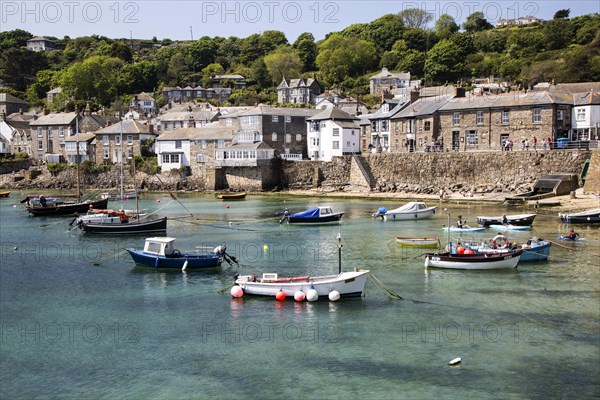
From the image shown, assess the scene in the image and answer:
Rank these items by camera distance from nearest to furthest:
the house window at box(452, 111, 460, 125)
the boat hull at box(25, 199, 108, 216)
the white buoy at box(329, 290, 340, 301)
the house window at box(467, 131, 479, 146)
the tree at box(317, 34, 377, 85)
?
the white buoy at box(329, 290, 340, 301) < the boat hull at box(25, 199, 108, 216) < the house window at box(467, 131, 479, 146) < the house window at box(452, 111, 460, 125) < the tree at box(317, 34, 377, 85)

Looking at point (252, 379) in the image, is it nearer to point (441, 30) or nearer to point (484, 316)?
point (484, 316)

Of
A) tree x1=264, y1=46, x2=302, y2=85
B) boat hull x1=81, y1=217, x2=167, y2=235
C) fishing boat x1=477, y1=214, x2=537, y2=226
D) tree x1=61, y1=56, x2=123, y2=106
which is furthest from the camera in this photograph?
tree x1=264, y1=46, x2=302, y2=85

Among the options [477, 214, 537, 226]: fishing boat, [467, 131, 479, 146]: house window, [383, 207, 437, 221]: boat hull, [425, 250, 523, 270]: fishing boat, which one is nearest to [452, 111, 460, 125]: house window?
[467, 131, 479, 146]: house window

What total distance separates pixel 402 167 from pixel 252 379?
52715 millimetres

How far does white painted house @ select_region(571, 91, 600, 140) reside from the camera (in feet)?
199

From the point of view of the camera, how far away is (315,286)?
26812mm

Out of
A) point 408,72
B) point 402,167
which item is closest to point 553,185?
point 402,167

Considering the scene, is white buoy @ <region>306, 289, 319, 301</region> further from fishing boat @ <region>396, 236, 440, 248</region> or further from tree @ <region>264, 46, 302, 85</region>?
tree @ <region>264, 46, 302, 85</region>

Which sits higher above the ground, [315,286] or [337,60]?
[337,60]

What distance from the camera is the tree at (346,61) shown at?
138750 millimetres

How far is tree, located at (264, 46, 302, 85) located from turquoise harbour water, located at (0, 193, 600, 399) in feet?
367

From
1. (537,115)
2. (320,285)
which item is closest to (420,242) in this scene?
(320,285)

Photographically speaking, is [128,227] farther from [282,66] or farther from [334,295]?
[282,66]

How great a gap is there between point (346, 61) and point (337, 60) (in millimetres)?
2181
